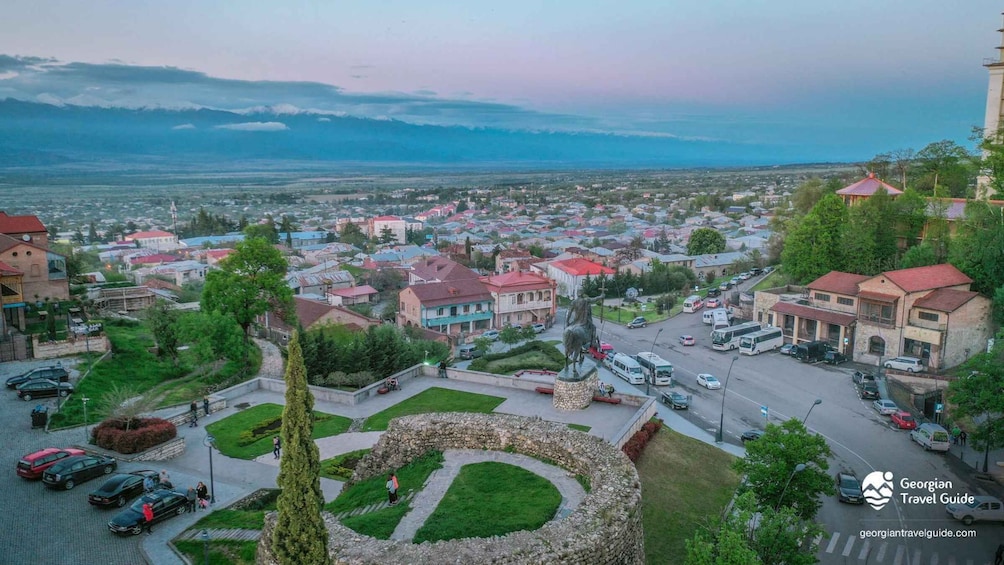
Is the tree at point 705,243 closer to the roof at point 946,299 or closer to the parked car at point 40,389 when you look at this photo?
the roof at point 946,299

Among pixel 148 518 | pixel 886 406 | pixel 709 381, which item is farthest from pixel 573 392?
pixel 886 406

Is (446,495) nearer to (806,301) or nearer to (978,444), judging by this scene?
(978,444)

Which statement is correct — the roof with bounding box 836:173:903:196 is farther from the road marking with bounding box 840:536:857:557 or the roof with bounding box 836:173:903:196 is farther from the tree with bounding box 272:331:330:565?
the tree with bounding box 272:331:330:565

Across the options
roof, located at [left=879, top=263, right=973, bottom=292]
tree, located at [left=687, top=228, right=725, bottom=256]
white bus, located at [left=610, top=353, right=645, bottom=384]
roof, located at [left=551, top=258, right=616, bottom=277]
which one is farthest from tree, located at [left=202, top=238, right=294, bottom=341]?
tree, located at [left=687, top=228, right=725, bottom=256]

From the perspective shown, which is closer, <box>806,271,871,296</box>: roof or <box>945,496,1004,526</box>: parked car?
<box>945,496,1004,526</box>: parked car

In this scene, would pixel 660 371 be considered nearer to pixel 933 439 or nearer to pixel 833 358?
pixel 833 358
